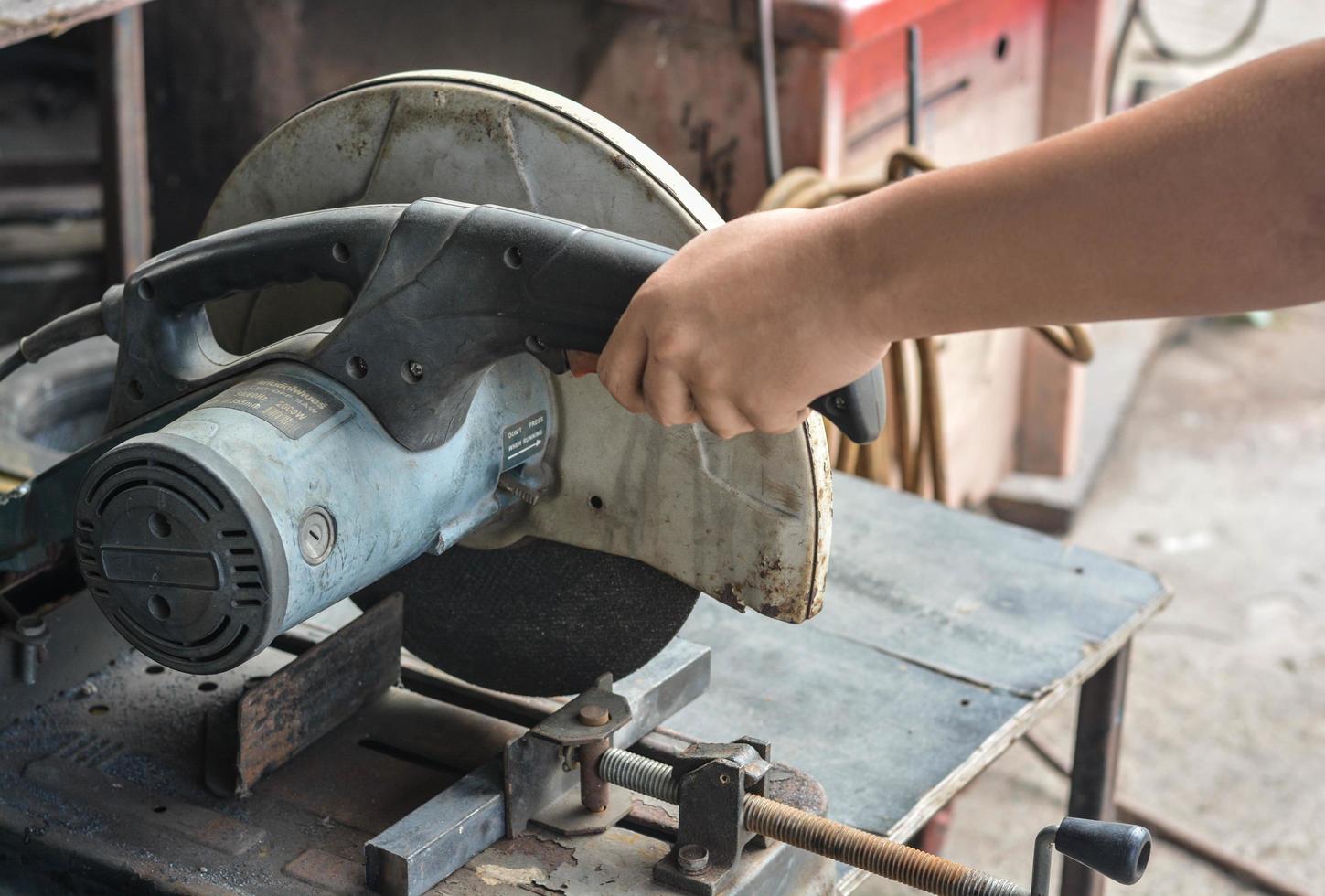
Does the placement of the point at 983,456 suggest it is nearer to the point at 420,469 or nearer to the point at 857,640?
the point at 857,640

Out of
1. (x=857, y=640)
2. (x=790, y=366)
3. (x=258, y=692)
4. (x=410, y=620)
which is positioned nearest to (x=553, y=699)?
(x=410, y=620)

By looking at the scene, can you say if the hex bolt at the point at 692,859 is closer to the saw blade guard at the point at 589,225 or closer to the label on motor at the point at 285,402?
the saw blade guard at the point at 589,225

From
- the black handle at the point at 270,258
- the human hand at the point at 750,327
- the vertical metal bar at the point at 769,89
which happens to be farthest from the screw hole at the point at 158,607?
the vertical metal bar at the point at 769,89

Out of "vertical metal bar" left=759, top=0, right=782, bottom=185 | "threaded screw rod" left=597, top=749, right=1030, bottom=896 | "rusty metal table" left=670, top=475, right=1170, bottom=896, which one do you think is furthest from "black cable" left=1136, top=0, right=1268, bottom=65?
"threaded screw rod" left=597, top=749, right=1030, bottom=896

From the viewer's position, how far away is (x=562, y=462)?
1.01 m

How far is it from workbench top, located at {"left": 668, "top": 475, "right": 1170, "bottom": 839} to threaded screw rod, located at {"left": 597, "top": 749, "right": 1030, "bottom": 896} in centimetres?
23

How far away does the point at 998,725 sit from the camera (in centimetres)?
128

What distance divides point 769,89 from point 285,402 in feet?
4.04

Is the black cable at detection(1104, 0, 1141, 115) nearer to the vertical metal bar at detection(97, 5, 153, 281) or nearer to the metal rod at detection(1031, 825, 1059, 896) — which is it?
the vertical metal bar at detection(97, 5, 153, 281)

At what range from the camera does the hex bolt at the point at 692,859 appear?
0.93 meters

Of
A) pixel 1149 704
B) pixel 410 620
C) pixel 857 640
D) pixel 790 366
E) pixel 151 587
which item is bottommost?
pixel 1149 704

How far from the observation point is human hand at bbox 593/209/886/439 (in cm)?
73

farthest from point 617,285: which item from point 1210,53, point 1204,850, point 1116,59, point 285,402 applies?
point 1210,53

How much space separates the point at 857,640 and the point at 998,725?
18 cm
